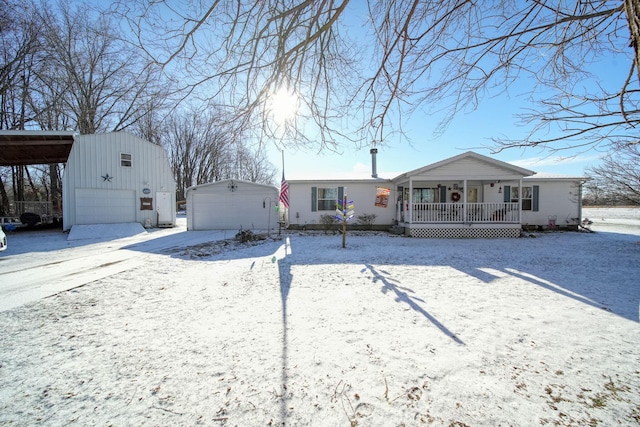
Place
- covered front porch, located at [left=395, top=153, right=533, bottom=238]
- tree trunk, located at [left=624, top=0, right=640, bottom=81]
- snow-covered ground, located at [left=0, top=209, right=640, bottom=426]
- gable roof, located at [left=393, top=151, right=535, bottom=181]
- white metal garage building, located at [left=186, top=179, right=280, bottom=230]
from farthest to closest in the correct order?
white metal garage building, located at [left=186, top=179, right=280, bottom=230] → covered front porch, located at [left=395, top=153, right=533, bottom=238] → gable roof, located at [left=393, top=151, right=535, bottom=181] → snow-covered ground, located at [left=0, top=209, right=640, bottom=426] → tree trunk, located at [left=624, top=0, right=640, bottom=81]

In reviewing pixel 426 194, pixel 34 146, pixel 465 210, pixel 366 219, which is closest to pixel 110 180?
pixel 34 146

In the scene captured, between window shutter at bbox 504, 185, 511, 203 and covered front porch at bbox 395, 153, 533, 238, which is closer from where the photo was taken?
covered front porch at bbox 395, 153, 533, 238

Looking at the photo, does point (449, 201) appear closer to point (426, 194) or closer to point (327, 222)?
point (426, 194)

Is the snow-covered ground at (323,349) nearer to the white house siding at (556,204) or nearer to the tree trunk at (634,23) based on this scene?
the tree trunk at (634,23)

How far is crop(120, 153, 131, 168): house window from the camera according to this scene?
14.8m

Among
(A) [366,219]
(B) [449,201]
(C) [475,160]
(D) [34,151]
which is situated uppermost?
(D) [34,151]

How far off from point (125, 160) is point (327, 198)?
1145 centimetres

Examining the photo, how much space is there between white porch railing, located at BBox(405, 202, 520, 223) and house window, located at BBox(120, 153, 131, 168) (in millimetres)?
15505

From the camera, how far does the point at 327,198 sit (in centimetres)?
1488

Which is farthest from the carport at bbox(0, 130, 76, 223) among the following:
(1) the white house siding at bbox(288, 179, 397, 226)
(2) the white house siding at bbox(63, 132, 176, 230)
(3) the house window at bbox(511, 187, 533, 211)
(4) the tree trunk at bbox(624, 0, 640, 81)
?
(3) the house window at bbox(511, 187, 533, 211)

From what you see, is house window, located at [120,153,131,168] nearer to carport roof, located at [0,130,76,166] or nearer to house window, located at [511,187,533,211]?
carport roof, located at [0,130,76,166]

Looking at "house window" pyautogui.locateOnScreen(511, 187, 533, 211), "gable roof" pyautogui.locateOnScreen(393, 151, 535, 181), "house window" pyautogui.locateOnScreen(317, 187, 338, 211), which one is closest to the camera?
"gable roof" pyautogui.locateOnScreen(393, 151, 535, 181)

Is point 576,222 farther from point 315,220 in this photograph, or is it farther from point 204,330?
point 204,330

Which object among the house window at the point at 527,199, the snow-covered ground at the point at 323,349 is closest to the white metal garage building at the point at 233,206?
the snow-covered ground at the point at 323,349
